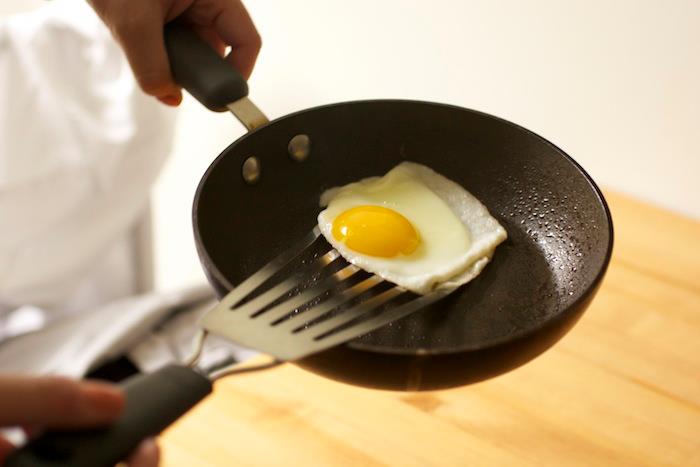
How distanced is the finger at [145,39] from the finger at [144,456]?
508 millimetres

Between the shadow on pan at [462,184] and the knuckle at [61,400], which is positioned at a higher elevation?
the knuckle at [61,400]

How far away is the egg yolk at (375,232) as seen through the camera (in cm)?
94

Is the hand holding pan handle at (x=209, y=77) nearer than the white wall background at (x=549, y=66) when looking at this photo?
Yes

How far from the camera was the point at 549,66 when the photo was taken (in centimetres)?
140

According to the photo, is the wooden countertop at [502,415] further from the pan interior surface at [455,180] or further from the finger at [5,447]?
the finger at [5,447]

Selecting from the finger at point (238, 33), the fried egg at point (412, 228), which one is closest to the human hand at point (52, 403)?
the fried egg at point (412, 228)

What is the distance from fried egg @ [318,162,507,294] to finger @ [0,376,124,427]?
420 mm

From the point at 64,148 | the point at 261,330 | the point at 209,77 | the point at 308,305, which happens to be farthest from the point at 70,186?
the point at 261,330

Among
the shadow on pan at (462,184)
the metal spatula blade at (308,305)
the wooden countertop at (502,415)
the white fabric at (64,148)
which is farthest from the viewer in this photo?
the white fabric at (64,148)

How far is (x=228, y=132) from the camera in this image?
6.45 feet

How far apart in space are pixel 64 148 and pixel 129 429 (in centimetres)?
121

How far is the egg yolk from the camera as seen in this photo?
36.8 inches

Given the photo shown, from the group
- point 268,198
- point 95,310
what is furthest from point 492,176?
point 95,310

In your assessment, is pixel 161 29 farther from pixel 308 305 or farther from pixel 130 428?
pixel 130 428
